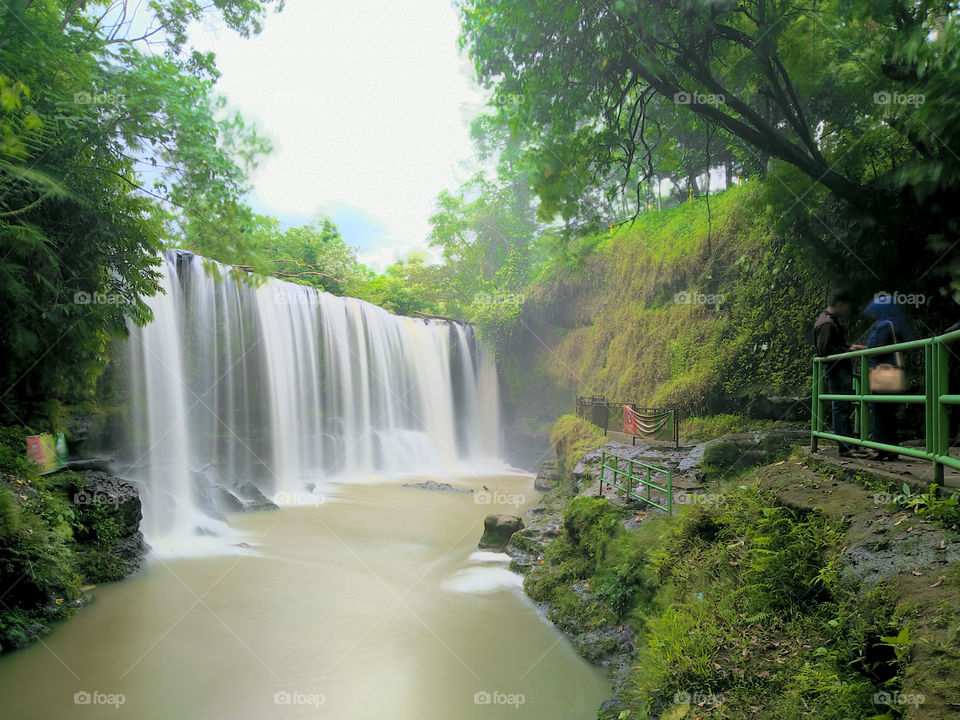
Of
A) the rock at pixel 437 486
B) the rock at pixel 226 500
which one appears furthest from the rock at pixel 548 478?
A: the rock at pixel 226 500

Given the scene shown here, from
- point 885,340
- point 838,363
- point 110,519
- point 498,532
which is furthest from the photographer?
point 498,532

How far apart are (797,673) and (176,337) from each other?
49.3ft

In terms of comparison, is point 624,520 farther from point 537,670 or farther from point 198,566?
point 198,566

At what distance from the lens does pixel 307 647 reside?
7.33m

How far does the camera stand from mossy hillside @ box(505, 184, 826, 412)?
11.4 metres

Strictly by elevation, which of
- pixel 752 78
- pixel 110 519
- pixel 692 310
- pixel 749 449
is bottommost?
pixel 110 519

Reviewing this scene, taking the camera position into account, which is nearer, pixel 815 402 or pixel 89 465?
pixel 815 402

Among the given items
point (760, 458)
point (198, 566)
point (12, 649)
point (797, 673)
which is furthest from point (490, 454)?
point (797, 673)

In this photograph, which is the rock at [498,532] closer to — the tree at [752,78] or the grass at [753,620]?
the grass at [753,620]

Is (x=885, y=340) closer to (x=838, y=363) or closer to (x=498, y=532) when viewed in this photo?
(x=838, y=363)

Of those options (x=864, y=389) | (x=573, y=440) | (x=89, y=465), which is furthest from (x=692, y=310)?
(x=89, y=465)

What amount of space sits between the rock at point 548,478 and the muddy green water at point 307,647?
747 centimetres

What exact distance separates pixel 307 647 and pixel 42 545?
3.76 metres

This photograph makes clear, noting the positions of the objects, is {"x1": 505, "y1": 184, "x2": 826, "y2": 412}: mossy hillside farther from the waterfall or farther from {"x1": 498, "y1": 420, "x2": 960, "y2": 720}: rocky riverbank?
the waterfall
